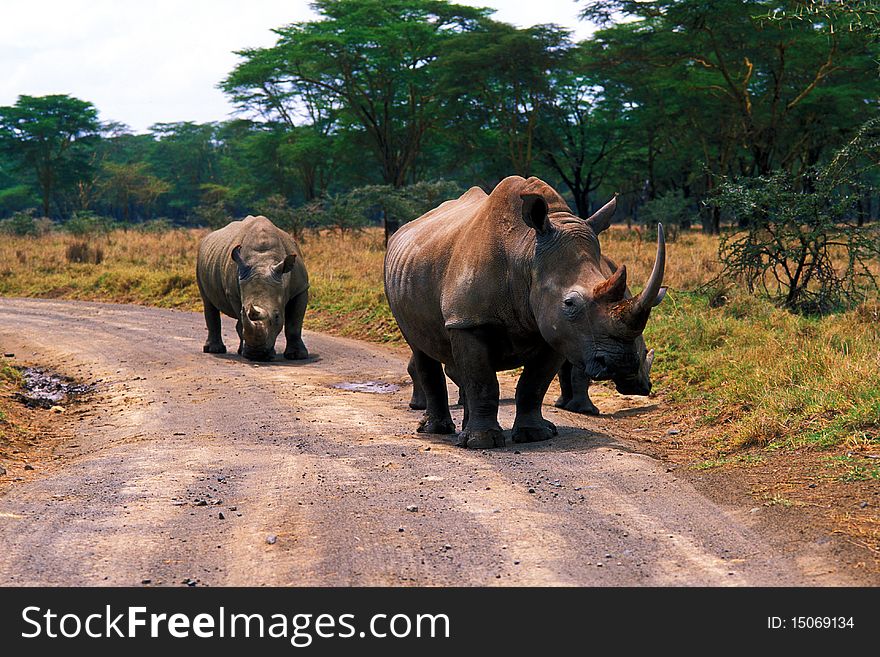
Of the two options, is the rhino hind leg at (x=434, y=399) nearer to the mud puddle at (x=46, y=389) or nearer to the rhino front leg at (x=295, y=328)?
the mud puddle at (x=46, y=389)

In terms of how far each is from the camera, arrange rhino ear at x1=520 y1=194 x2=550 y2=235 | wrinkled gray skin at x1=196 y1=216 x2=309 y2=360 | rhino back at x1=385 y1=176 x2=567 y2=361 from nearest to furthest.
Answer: rhino ear at x1=520 y1=194 x2=550 y2=235, rhino back at x1=385 y1=176 x2=567 y2=361, wrinkled gray skin at x1=196 y1=216 x2=309 y2=360

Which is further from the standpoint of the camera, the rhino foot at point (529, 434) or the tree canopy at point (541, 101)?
the tree canopy at point (541, 101)

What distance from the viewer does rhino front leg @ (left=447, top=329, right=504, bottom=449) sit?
23.2ft

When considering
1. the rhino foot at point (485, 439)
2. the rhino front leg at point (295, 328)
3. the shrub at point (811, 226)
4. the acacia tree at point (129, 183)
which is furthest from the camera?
the acacia tree at point (129, 183)

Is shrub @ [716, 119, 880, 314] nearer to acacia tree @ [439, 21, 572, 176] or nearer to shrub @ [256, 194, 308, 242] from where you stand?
shrub @ [256, 194, 308, 242]

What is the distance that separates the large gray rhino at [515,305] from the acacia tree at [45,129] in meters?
44.3

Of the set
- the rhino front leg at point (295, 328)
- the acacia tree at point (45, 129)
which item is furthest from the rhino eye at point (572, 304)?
the acacia tree at point (45, 129)

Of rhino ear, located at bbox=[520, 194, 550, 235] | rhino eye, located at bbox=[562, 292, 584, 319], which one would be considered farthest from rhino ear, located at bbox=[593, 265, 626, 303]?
rhino ear, located at bbox=[520, 194, 550, 235]

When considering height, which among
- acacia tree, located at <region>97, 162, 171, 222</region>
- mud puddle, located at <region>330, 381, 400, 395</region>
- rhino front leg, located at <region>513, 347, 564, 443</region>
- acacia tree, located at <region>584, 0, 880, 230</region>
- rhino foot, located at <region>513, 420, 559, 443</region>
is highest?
acacia tree, located at <region>584, 0, 880, 230</region>

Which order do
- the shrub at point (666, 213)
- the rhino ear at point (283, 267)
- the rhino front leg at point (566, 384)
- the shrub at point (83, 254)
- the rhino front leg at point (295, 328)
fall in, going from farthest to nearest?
the shrub at point (666, 213), the shrub at point (83, 254), the rhino front leg at point (295, 328), the rhino ear at point (283, 267), the rhino front leg at point (566, 384)

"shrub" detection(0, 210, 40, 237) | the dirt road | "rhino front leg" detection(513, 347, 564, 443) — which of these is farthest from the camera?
"shrub" detection(0, 210, 40, 237)

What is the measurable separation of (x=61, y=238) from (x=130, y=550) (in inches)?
1136

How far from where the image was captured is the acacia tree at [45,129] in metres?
48.6
